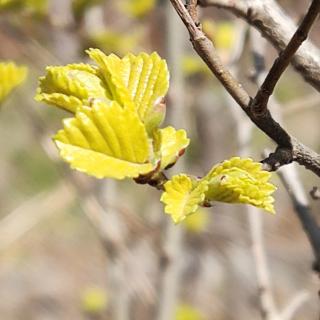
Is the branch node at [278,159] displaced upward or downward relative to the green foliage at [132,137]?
downward

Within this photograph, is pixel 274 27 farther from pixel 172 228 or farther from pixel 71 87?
pixel 172 228

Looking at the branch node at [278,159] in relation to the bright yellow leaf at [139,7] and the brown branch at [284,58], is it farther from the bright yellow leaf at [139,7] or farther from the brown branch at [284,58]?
the bright yellow leaf at [139,7]

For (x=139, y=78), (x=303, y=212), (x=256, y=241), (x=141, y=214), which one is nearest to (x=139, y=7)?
(x=256, y=241)

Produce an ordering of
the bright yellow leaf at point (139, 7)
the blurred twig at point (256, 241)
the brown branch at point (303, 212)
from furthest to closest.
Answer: the bright yellow leaf at point (139, 7) < the blurred twig at point (256, 241) < the brown branch at point (303, 212)

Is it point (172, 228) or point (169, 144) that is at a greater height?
point (169, 144)

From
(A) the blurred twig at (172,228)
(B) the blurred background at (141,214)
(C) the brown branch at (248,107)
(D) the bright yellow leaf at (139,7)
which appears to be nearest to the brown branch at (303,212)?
(B) the blurred background at (141,214)

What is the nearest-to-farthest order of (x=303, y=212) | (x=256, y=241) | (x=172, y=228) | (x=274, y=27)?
(x=274, y=27) < (x=303, y=212) < (x=256, y=241) < (x=172, y=228)

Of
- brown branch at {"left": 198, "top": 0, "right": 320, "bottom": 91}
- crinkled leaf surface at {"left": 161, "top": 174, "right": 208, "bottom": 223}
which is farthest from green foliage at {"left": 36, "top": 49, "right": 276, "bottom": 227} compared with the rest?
brown branch at {"left": 198, "top": 0, "right": 320, "bottom": 91}
